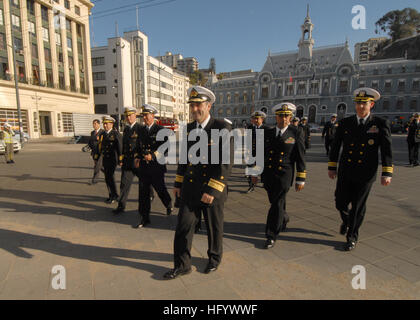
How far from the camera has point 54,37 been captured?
110ft

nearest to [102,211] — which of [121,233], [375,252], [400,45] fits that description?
[121,233]

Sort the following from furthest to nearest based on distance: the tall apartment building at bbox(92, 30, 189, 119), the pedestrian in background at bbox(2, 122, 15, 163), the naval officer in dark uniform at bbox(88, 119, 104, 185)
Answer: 1. the tall apartment building at bbox(92, 30, 189, 119)
2. the pedestrian in background at bbox(2, 122, 15, 163)
3. the naval officer in dark uniform at bbox(88, 119, 104, 185)

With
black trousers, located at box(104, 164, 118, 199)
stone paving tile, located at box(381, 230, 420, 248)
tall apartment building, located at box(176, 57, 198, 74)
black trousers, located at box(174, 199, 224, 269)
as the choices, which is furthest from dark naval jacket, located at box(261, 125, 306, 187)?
tall apartment building, located at box(176, 57, 198, 74)

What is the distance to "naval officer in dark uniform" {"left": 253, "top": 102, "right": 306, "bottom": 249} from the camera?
11.6ft

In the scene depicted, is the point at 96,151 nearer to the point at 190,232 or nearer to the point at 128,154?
the point at 128,154

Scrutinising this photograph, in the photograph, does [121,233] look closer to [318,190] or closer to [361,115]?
[361,115]

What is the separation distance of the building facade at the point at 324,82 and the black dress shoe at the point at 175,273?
6142 centimetres

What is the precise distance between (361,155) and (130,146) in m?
4.00

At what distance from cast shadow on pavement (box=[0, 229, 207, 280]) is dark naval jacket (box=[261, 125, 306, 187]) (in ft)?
5.12

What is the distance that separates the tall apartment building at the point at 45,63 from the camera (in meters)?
28.6

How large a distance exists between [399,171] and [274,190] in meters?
8.27

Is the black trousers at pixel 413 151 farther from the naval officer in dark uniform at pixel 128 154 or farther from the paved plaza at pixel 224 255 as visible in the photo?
the naval officer in dark uniform at pixel 128 154

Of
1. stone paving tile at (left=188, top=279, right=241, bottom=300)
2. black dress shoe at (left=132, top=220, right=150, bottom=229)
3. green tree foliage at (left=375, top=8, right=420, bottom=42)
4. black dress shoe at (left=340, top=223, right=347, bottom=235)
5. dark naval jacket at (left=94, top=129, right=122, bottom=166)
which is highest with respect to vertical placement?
green tree foliage at (left=375, top=8, right=420, bottom=42)

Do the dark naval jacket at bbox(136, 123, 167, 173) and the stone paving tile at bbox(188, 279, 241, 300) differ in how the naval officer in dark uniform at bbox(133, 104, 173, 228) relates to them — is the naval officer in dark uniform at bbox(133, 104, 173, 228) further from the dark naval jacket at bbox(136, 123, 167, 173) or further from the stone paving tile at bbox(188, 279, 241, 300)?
the stone paving tile at bbox(188, 279, 241, 300)
